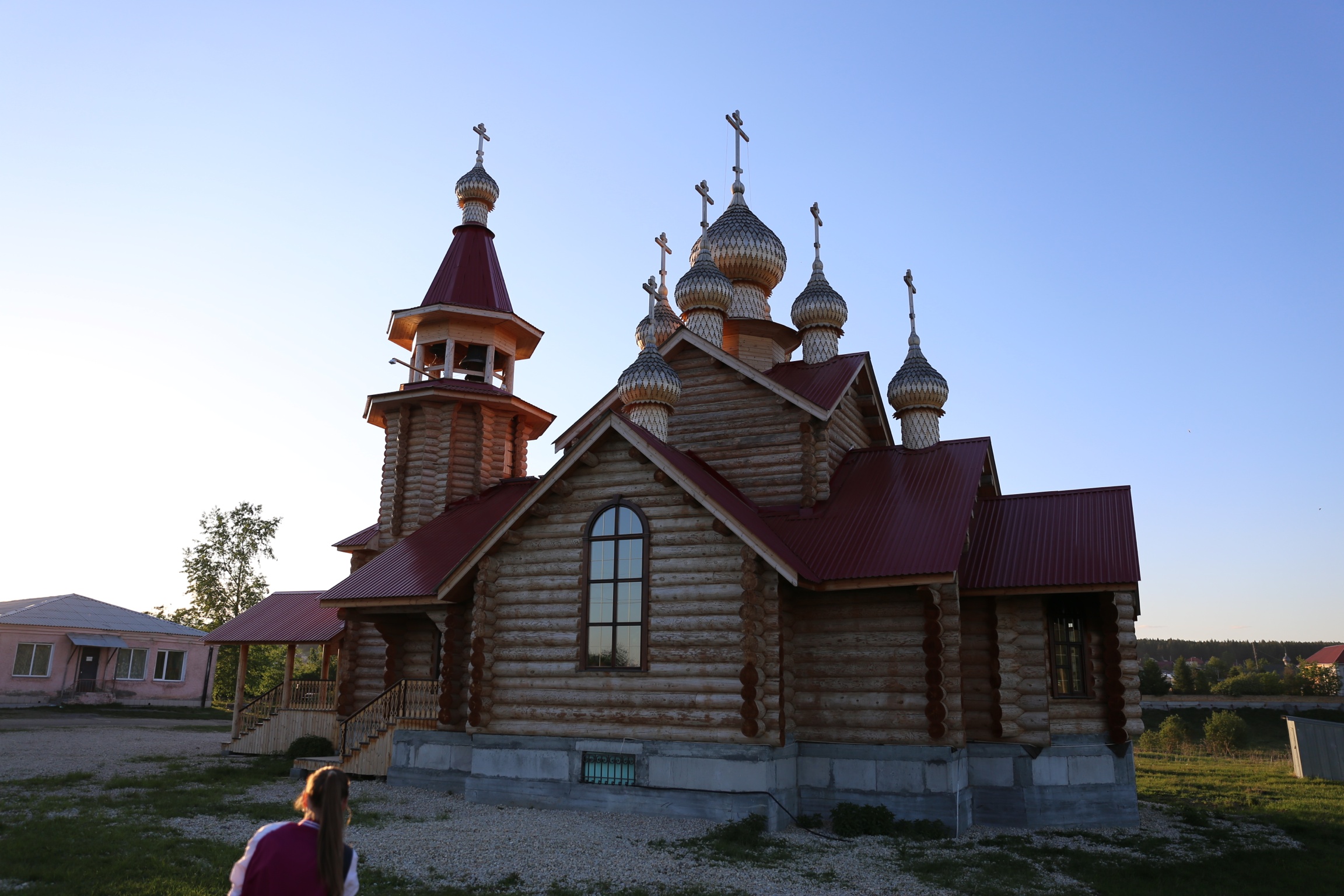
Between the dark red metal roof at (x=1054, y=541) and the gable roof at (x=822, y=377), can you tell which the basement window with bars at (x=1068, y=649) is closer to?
the dark red metal roof at (x=1054, y=541)

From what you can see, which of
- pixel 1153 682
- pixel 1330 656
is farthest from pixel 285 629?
pixel 1330 656

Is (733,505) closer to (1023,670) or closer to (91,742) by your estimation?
(1023,670)

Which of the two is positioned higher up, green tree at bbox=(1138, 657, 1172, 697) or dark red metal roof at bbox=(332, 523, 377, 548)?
dark red metal roof at bbox=(332, 523, 377, 548)

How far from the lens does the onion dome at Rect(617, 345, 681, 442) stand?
1767 cm

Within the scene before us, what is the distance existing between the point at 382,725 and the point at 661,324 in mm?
11538

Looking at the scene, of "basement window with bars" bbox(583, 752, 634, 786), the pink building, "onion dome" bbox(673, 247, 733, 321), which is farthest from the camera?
the pink building

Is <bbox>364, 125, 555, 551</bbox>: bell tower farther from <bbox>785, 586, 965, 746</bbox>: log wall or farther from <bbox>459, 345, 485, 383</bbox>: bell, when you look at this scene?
<bbox>785, 586, 965, 746</bbox>: log wall

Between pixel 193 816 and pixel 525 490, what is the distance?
33.2 ft

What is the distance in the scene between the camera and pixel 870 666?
46.9ft

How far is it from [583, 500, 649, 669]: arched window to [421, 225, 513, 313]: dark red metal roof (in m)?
10.3

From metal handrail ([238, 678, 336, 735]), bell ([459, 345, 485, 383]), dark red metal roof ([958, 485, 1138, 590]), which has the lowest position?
metal handrail ([238, 678, 336, 735])

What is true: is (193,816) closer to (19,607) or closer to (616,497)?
(616,497)

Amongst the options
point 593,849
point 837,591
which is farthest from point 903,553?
point 593,849

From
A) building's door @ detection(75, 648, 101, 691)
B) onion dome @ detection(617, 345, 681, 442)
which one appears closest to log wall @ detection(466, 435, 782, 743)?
onion dome @ detection(617, 345, 681, 442)
